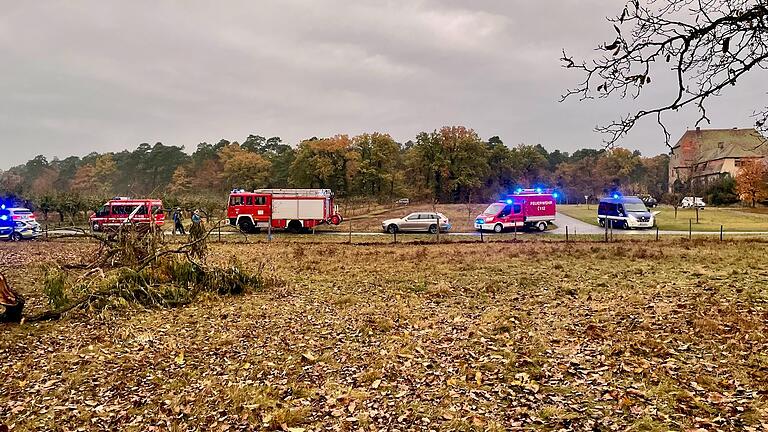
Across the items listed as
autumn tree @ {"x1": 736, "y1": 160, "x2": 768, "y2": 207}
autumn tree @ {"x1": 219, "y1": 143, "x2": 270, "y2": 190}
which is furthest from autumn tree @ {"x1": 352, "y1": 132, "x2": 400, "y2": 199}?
autumn tree @ {"x1": 736, "y1": 160, "x2": 768, "y2": 207}

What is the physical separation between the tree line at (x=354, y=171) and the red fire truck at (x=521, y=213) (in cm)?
2145

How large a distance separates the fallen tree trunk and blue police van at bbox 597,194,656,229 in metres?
28.4

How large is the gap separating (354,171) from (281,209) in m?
29.8

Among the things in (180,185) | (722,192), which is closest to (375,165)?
(180,185)

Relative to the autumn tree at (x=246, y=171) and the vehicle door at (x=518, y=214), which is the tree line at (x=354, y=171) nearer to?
the autumn tree at (x=246, y=171)

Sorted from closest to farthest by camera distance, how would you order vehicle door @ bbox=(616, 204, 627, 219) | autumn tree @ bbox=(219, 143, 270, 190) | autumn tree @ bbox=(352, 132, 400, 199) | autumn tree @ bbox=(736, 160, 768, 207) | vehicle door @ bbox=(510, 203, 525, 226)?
vehicle door @ bbox=(510, 203, 525, 226) < vehicle door @ bbox=(616, 204, 627, 219) < autumn tree @ bbox=(736, 160, 768, 207) < autumn tree @ bbox=(352, 132, 400, 199) < autumn tree @ bbox=(219, 143, 270, 190)

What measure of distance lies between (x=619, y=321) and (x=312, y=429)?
571cm

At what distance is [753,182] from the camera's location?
46.3 m

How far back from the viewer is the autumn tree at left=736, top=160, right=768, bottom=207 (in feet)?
150

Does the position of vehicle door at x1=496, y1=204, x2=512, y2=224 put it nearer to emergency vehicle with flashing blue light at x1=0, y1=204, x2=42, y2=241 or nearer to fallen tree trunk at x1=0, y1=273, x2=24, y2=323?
fallen tree trunk at x1=0, y1=273, x2=24, y2=323

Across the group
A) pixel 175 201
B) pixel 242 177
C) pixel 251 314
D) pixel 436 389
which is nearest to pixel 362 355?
pixel 436 389

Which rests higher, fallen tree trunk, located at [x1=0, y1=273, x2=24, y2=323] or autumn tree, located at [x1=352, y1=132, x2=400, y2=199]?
autumn tree, located at [x1=352, y1=132, x2=400, y2=199]

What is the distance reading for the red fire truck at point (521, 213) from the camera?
97.9 feet

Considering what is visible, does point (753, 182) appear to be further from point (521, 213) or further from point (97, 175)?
point (97, 175)
